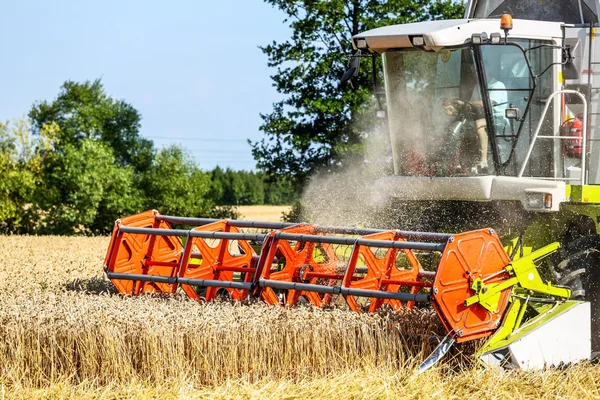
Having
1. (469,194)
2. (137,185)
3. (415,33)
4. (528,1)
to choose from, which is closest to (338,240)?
(469,194)

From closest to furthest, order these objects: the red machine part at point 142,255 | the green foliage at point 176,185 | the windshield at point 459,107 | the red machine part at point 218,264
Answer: the windshield at point 459,107
the red machine part at point 218,264
the red machine part at point 142,255
the green foliage at point 176,185

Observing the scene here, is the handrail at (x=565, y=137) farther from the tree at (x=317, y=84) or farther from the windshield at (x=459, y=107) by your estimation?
the tree at (x=317, y=84)

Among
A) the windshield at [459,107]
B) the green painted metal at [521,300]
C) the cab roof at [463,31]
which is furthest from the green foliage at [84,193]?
the green painted metal at [521,300]

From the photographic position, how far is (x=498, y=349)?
515 cm

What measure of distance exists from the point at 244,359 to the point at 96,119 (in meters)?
35.6

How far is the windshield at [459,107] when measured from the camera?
6195 mm

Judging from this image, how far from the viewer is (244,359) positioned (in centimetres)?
512

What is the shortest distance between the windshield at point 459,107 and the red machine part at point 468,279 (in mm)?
1071

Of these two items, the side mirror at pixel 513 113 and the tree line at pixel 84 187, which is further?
the tree line at pixel 84 187

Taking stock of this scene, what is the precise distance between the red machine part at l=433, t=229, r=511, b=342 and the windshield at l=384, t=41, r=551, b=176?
3.51 feet

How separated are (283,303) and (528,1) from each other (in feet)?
10.5

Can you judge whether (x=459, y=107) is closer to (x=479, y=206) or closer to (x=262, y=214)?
(x=479, y=206)

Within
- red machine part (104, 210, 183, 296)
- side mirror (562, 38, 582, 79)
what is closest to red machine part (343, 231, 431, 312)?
red machine part (104, 210, 183, 296)

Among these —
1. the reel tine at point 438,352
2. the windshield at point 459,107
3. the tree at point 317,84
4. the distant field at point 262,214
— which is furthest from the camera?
the distant field at point 262,214
